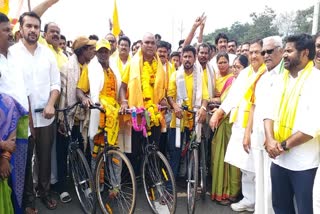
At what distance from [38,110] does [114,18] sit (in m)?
4.93

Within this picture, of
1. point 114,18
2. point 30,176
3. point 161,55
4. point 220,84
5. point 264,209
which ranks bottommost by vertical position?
point 264,209

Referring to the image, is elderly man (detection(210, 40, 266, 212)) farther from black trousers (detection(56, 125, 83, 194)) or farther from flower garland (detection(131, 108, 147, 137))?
black trousers (detection(56, 125, 83, 194))

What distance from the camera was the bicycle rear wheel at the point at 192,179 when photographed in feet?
12.0

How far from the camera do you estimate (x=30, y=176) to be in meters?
3.69

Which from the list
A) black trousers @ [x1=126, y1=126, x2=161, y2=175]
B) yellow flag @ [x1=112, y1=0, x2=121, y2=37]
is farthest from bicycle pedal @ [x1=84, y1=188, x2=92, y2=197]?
yellow flag @ [x1=112, y1=0, x2=121, y2=37]

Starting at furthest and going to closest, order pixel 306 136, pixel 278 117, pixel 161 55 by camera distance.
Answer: pixel 161 55
pixel 278 117
pixel 306 136

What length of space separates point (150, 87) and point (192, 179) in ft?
3.94

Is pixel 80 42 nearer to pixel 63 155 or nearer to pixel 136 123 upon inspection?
pixel 136 123

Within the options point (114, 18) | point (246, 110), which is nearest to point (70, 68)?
point (246, 110)

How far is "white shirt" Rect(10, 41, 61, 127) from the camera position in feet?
11.8

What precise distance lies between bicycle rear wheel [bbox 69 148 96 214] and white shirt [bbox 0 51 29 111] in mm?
984

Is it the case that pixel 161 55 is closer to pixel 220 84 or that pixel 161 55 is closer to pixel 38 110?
pixel 220 84

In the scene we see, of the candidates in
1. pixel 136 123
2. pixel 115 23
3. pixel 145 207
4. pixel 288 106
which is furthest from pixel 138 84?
pixel 115 23

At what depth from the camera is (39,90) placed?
3.70 meters
